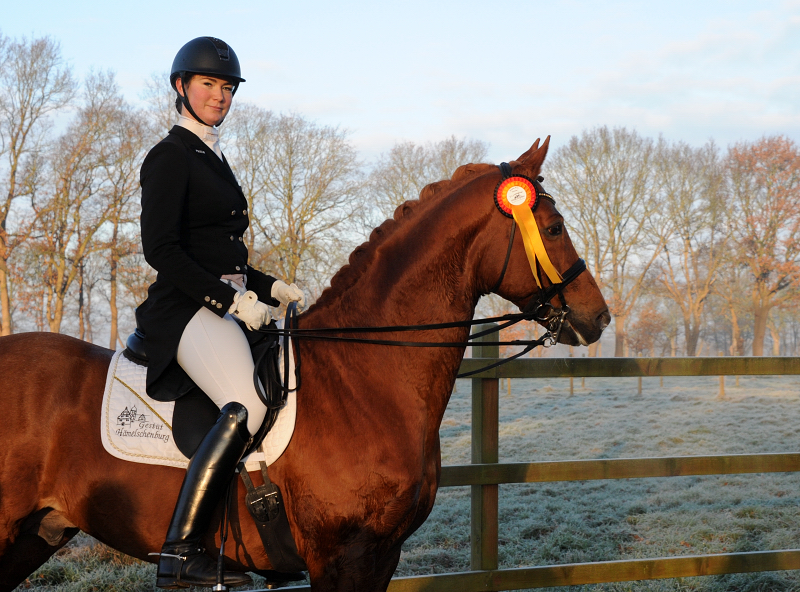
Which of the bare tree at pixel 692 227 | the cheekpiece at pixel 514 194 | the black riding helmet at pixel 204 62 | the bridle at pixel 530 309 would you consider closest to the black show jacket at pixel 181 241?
the black riding helmet at pixel 204 62

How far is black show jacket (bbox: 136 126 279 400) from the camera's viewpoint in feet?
8.27

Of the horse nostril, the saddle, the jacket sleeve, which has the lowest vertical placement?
the saddle

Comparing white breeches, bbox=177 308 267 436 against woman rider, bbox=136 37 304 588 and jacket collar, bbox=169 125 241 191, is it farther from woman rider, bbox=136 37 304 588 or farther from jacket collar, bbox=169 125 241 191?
jacket collar, bbox=169 125 241 191

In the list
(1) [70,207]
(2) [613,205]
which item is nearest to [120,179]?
(1) [70,207]

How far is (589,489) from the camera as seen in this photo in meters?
7.86

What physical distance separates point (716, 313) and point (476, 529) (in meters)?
37.5

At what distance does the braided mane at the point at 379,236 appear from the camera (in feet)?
9.52

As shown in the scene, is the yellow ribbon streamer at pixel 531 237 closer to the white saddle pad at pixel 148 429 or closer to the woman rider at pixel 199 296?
the woman rider at pixel 199 296

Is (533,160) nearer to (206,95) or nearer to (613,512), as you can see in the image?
(206,95)

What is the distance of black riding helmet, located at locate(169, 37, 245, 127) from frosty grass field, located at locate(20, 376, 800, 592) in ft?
12.0

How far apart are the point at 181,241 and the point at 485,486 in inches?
97.6

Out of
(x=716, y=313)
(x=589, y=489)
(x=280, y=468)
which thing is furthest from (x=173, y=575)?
(x=716, y=313)

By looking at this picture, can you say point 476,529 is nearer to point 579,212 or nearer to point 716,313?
point 579,212

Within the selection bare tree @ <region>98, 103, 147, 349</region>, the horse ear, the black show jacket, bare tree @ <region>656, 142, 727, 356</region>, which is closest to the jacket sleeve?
the black show jacket
